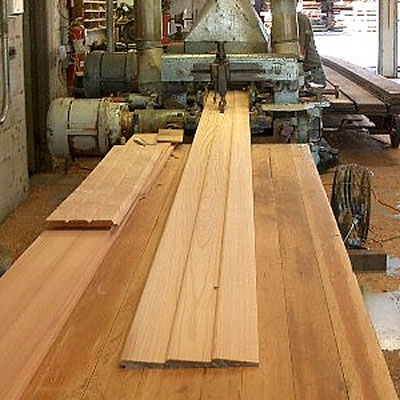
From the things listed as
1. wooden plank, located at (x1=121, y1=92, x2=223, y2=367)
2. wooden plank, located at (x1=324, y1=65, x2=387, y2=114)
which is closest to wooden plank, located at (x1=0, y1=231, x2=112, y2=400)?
wooden plank, located at (x1=121, y1=92, x2=223, y2=367)

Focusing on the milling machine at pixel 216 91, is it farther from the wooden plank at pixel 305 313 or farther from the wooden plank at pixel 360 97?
the wooden plank at pixel 360 97

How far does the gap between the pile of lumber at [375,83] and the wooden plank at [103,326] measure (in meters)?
5.44

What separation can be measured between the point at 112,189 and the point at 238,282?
1.14m

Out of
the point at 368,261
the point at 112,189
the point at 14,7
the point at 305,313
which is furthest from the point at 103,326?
the point at 14,7

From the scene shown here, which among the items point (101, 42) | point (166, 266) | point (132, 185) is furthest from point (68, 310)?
point (101, 42)

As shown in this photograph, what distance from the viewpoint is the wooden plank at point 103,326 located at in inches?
66.9

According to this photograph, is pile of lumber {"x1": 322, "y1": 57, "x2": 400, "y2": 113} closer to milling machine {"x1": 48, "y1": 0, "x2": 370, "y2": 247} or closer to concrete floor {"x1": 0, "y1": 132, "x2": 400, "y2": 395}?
concrete floor {"x1": 0, "y1": 132, "x2": 400, "y2": 395}

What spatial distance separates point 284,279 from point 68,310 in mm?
624

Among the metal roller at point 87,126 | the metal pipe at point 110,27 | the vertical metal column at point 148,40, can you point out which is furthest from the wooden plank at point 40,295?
the metal pipe at point 110,27

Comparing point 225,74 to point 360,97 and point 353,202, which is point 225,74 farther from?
point 360,97

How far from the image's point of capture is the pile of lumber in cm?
785

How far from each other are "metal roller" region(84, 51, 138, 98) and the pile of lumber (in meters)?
2.54

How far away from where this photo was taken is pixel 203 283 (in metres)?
2.17

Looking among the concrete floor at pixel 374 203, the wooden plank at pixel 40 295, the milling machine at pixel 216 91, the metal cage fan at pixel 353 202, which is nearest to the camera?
the wooden plank at pixel 40 295
